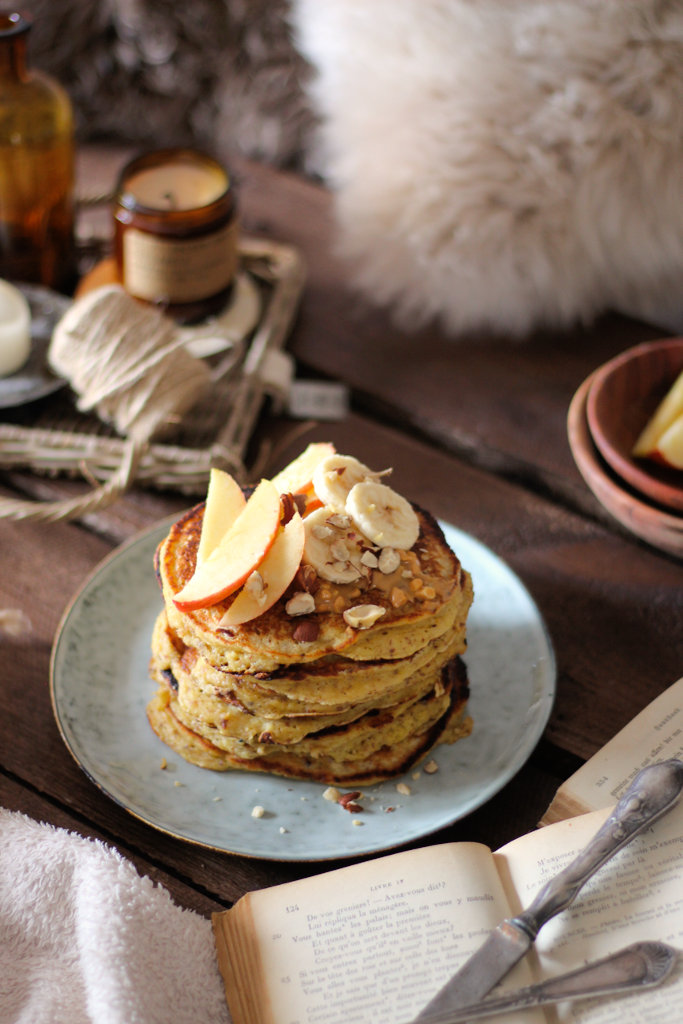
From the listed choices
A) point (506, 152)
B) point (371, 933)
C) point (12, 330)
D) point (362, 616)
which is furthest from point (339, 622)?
point (506, 152)

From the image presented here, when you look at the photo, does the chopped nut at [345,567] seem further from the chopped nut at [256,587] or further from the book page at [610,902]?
the book page at [610,902]

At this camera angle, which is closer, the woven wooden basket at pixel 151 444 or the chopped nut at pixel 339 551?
the chopped nut at pixel 339 551

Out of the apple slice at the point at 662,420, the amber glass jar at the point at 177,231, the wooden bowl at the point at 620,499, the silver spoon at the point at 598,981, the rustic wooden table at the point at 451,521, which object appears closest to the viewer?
the silver spoon at the point at 598,981

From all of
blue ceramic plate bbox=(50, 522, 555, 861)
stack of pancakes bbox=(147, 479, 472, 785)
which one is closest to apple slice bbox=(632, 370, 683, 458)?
blue ceramic plate bbox=(50, 522, 555, 861)

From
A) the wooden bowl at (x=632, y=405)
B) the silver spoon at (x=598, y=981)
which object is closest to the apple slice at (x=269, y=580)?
the silver spoon at (x=598, y=981)

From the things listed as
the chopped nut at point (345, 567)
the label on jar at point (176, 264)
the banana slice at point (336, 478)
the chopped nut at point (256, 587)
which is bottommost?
the label on jar at point (176, 264)

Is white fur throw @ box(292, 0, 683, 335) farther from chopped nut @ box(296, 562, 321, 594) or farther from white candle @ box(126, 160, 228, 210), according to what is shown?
chopped nut @ box(296, 562, 321, 594)

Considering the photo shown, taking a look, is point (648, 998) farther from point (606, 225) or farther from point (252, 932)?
point (606, 225)
